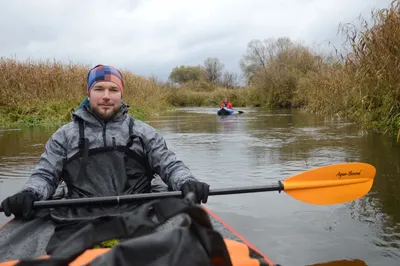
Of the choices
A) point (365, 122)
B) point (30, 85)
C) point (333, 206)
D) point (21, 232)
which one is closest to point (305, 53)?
point (30, 85)

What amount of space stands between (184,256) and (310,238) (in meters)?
1.77

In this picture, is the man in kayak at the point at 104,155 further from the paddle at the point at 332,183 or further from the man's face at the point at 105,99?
the paddle at the point at 332,183

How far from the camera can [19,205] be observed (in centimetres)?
237

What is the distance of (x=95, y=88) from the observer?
122 inches

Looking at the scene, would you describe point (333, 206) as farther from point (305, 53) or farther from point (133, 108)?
point (305, 53)

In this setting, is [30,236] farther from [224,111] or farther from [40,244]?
[224,111]

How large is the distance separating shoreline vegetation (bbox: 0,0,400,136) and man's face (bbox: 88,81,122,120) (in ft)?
12.9

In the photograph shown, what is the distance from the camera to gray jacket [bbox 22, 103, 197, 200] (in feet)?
9.29

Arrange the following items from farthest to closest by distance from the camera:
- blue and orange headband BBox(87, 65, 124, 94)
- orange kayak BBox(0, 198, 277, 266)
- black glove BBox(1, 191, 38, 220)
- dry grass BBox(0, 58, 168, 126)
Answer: dry grass BBox(0, 58, 168, 126)
blue and orange headband BBox(87, 65, 124, 94)
black glove BBox(1, 191, 38, 220)
orange kayak BBox(0, 198, 277, 266)

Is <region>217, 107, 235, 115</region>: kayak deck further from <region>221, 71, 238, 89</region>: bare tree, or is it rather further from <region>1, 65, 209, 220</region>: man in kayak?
<region>221, 71, 238, 89</region>: bare tree

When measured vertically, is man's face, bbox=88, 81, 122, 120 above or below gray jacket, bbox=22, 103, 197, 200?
above

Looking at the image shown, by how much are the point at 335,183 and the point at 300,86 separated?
22.1 m

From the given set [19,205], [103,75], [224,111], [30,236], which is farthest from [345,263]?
[224,111]

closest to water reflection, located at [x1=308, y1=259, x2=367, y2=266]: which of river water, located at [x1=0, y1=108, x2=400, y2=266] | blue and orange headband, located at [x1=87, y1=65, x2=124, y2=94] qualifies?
river water, located at [x1=0, y1=108, x2=400, y2=266]
